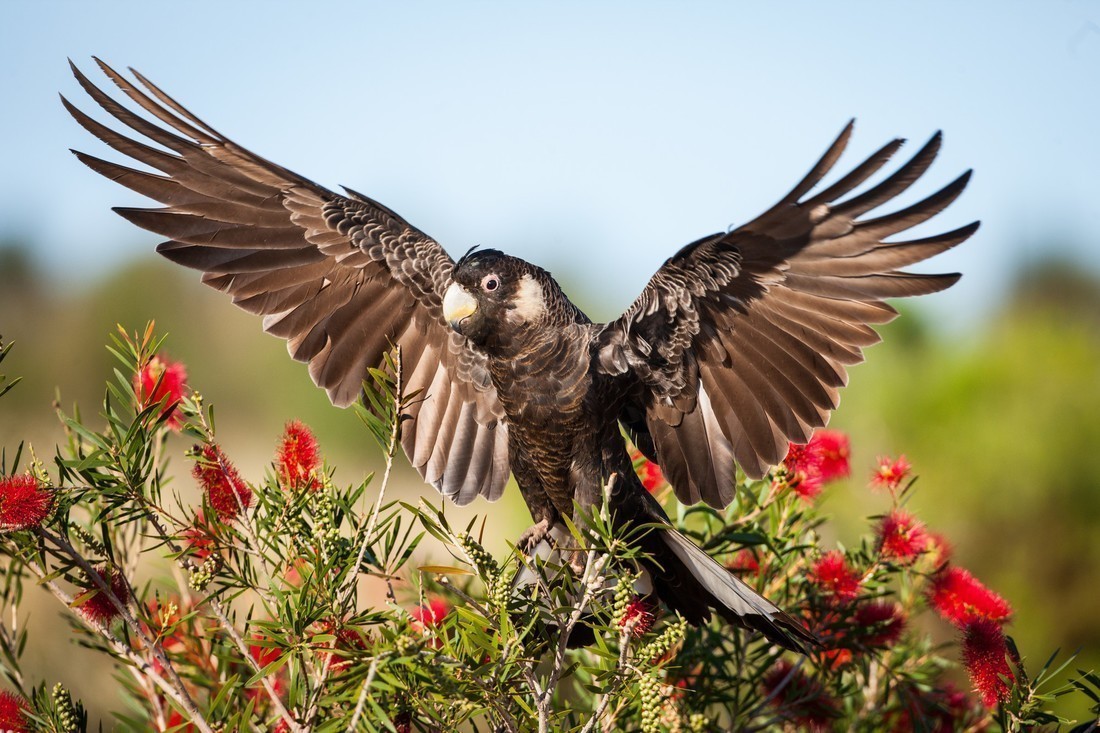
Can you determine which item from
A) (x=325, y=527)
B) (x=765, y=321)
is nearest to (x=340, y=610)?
(x=325, y=527)

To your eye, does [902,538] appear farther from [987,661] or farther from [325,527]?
[325,527]

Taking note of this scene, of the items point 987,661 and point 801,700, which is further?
point 801,700

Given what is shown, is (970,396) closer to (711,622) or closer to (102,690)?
(711,622)

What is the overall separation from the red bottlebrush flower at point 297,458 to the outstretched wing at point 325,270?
Answer: 1016 mm

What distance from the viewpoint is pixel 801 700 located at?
7.75 ft

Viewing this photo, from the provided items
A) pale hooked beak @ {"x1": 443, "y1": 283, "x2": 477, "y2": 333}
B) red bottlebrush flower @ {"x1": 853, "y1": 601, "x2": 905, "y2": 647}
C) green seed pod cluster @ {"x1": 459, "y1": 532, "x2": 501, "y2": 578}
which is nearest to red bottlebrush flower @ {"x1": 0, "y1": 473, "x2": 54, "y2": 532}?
green seed pod cluster @ {"x1": 459, "y1": 532, "x2": 501, "y2": 578}

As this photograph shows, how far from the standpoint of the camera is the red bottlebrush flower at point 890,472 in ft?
8.41

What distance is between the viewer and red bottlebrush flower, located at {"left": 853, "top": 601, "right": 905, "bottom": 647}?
8.02 ft

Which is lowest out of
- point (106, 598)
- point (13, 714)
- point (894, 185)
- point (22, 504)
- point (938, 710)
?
point (938, 710)

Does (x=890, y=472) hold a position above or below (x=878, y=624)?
above

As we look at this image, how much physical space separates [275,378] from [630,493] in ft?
51.7

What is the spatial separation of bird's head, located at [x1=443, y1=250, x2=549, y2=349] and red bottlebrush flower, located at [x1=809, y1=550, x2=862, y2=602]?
1.24m

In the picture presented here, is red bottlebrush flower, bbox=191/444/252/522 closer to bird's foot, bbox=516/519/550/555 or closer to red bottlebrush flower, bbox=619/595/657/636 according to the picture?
red bottlebrush flower, bbox=619/595/657/636

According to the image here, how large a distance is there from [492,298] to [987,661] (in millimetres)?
1837
